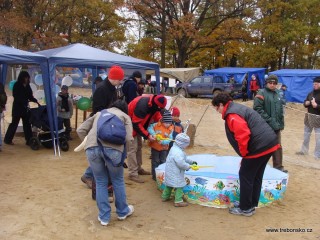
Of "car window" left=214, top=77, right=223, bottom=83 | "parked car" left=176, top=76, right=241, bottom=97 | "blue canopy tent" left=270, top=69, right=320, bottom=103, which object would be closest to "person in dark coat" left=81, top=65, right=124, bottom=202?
"blue canopy tent" left=270, top=69, right=320, bottom=103

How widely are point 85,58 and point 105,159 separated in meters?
4.17

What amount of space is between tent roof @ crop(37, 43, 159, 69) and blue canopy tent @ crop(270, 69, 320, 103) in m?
13.3

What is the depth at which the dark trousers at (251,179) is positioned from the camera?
405 centimetres

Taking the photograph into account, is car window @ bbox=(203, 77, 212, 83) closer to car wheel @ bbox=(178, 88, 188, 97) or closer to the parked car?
the parked car

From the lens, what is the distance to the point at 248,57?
98.3 ft

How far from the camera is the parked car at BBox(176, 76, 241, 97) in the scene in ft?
72.7

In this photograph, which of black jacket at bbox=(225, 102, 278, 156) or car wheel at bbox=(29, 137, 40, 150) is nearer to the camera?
black jacket at bbox=(225, 102, 278, 156)

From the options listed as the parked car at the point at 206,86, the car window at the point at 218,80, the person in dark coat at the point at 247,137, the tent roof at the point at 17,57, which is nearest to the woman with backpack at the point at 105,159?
the person in dark coat at the point at 247,137

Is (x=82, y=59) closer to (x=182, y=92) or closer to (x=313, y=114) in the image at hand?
(x=313, y=114)

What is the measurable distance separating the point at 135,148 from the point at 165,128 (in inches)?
23.4

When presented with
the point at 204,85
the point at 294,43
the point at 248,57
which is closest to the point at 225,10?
the point at 248,57

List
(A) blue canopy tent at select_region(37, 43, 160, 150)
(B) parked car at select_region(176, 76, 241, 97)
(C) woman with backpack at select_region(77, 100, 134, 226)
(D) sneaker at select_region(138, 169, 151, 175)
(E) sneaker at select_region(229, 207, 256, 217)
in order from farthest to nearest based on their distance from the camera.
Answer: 1. (B) parked car at select_region(176, 76, 241, 97)
2. (A) blue canopy tent at select_region(37, 43, 160, 150)
3. (D) sneaker at select_region(138, 169, 151, 175)
4. (E) sneaker at select_region(229, 207, 256, 217)
5. (C) woman with backpack at select_region(77, 100, 134, 226)

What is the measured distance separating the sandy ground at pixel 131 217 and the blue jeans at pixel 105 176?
19 cm

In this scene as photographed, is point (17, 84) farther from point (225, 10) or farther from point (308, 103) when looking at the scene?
point (225, 10)
